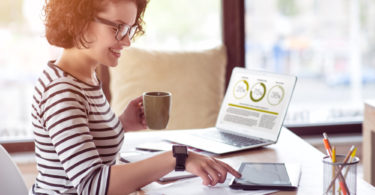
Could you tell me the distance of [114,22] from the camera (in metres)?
1.38

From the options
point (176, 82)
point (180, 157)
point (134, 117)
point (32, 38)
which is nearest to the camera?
point (180, 157)

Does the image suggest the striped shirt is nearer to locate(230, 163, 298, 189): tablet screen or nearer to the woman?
the woman

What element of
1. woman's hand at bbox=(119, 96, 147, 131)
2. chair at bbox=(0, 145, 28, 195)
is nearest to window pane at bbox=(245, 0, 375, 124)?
woman's hand at bbox=(119, 96, 147, 131)

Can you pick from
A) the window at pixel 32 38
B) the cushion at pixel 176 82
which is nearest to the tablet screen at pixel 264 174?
the cushion at pixel 176 82

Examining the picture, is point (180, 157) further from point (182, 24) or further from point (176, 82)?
point (182, 24)

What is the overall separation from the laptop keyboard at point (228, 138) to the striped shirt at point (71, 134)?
41cm

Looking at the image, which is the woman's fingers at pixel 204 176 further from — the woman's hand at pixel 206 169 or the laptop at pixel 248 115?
the laptop at pixel 248 115

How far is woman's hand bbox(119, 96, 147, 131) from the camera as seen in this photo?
1753 mm

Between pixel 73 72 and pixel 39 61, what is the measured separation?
174 cm

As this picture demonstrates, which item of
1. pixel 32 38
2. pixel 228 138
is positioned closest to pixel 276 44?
pixel 32 38

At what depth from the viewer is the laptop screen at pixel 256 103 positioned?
1740 mm

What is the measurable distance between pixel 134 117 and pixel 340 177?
30.9 inches

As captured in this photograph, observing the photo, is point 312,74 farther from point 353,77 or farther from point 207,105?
point 207,105

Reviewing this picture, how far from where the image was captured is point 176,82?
101 inches
